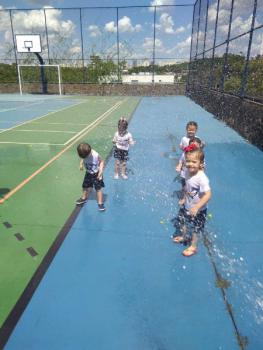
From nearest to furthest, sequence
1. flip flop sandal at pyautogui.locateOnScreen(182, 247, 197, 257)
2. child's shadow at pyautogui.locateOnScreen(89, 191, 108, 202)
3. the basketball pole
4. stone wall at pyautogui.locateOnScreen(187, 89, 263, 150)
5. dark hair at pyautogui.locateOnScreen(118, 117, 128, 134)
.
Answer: flip flop sandal at pyautogui.locateOnScreen(182, 247, 197, 257) < child's shadow at pyautogui.locateOnScreen(89, 191, 108, 202) < dark hair at pyautogui.locateOnScreen(118, 117, 128, 134) < stone wall at pyautogui.locateOnScreen(187, 89, 263, 150) < the basketball pole

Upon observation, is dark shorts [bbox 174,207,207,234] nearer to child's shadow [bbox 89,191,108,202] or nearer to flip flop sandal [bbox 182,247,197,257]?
flip flop sandal [bbox 182,247,197,257]

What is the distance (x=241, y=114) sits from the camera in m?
11.4

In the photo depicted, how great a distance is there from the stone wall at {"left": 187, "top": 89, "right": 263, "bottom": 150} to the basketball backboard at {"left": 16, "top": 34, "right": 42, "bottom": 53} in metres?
21.8

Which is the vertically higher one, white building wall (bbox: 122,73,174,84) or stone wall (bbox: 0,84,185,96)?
white building wall (bbox: 122,73,174,84)

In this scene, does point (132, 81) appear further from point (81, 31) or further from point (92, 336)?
point (92, 336)

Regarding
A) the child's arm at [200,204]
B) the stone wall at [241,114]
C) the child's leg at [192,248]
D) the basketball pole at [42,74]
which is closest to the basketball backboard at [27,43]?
the basketball pole at [42,74]

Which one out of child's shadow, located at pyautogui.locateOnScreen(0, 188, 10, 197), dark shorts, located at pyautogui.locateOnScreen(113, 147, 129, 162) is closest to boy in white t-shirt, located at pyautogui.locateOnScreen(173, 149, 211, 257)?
dark shorts, located at pyautogui.locateOnScreen(113, 147, 129, 162)

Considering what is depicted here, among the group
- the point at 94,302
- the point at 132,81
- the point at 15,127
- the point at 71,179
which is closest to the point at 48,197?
the point at 71,179

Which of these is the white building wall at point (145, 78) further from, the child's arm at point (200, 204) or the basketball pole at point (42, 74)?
the child's arm at point (200, 204)

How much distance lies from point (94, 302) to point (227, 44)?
14813 millimetres

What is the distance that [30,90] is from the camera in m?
33.2

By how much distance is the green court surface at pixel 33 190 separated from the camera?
3.63 meters

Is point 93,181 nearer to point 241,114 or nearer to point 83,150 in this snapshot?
point 83,150

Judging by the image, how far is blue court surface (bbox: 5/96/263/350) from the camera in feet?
8.93
